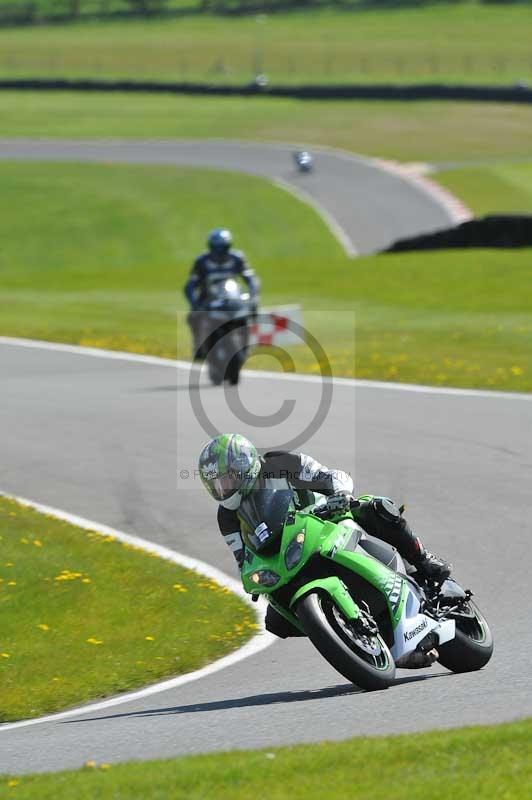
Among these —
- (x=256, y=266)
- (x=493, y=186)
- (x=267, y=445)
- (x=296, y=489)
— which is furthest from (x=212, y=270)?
(x=493, y=186)

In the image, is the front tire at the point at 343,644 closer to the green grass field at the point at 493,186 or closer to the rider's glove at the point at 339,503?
the rider's glove at the point at 339,503

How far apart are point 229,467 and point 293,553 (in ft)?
1.83

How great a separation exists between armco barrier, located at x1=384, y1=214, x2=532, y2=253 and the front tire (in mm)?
27243

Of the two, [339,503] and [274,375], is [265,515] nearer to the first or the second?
[339,503]

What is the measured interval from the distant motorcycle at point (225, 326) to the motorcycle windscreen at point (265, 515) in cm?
1070

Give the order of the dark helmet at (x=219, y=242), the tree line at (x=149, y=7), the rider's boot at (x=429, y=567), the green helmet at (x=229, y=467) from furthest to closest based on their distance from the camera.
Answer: the tree line at (x=149, y=7)
the dark helmet at (x=219, y=242)
the rider's boot at (x=429, y=567)
the green helmet at (x=229, y=467)

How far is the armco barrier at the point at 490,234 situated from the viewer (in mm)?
33438

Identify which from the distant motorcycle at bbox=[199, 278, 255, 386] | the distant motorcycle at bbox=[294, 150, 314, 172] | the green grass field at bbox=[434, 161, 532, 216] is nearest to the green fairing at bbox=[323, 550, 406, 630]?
the distant motorcycle at bbox=[199, 278, 255, 386]

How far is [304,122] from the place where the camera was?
66688 millimetres

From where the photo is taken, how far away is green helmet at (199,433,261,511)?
726cm

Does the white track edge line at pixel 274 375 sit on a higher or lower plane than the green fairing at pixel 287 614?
lower

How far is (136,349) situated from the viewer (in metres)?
22.5

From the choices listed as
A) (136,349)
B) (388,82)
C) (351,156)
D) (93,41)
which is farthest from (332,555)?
(93,41)

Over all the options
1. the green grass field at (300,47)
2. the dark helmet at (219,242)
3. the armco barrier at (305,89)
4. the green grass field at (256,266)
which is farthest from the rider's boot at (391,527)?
the green grass field at (300,47)
